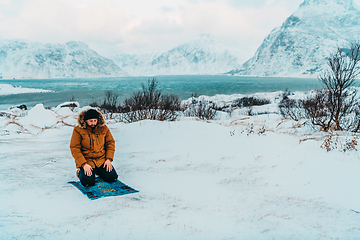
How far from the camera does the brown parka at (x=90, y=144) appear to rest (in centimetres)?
297

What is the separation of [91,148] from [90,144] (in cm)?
6

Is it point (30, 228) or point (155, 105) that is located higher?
point (155, 105)

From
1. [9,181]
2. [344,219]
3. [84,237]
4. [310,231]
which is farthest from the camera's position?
[9,181]

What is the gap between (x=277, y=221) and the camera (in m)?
2.38

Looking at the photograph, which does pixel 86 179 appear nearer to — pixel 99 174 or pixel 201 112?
pixel 99 174

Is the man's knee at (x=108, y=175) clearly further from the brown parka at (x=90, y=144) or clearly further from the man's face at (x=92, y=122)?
the man's face at (x=92, y=122)

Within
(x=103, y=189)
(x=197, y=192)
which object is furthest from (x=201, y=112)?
(x=103, y=189)

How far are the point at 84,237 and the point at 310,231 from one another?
2.26 meters

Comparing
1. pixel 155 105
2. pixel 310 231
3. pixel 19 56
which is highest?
pixel 19 56

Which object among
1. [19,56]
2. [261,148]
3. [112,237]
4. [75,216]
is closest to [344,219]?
[261,148]

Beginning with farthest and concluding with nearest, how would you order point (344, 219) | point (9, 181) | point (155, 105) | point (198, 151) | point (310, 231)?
1. point (155, 105)
2. point (198, 151)
3. point (9, 181)
4. point (344, 219)
5. point (310, 231)

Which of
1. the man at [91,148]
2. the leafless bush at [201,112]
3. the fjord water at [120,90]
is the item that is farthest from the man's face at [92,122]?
the leafless bush at [201,112]

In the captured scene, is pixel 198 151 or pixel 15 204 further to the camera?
pixel 198 151

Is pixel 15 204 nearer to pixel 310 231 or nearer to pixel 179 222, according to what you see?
pixel 179 222
